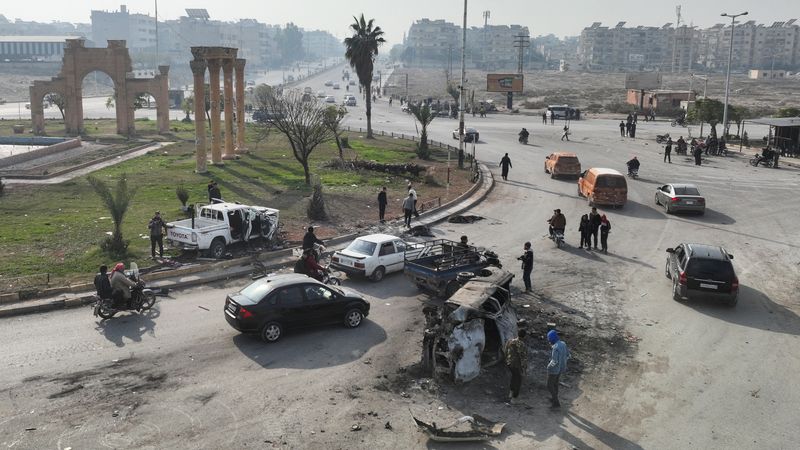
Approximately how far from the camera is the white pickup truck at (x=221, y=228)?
21250mm

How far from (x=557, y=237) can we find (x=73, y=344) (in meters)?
14.7

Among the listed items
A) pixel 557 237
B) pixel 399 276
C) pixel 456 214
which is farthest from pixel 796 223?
pixel 399 276

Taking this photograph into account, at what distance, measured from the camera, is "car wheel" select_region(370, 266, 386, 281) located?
19.5 meters

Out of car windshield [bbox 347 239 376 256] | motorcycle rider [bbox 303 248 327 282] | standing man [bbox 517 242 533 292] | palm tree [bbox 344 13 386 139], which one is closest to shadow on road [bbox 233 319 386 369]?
motorcycle rider [bbox 303 248 327 282]

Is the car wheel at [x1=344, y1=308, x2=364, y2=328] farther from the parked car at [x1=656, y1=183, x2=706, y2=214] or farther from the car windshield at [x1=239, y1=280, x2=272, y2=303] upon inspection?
the parked car at [x1=656, y1=183, x2=706, y2=214]

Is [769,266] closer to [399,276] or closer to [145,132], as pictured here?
[399,276]

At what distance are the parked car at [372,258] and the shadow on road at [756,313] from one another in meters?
7.52

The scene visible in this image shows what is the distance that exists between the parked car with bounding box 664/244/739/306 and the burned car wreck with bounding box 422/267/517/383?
5.72m

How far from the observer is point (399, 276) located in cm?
2016

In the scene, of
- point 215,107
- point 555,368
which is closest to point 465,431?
point 555,368

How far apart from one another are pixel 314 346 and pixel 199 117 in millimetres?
26807

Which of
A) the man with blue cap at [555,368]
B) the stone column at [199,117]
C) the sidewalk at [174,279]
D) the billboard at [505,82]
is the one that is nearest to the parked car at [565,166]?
the sidewalk at [174,279]

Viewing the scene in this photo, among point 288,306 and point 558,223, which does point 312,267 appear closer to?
point 288,306

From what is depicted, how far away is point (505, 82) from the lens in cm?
9294
